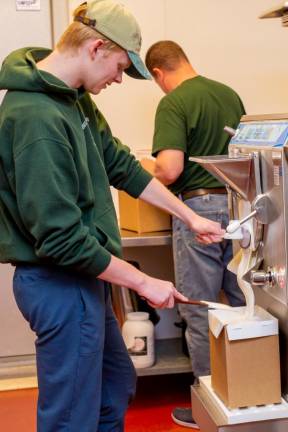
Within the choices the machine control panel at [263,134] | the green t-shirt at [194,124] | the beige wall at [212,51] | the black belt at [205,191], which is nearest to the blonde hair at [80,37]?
the machine control panel at [263,134]

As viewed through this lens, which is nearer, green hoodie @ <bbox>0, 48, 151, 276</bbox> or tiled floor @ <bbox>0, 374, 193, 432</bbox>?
green hoodie @ <bbox>0, 48, 151, 276</bbox>

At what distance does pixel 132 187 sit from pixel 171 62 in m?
0.85

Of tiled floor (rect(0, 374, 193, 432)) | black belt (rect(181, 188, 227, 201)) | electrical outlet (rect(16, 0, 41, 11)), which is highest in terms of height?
electrical outlet (rect(16, 0, 41, 11))

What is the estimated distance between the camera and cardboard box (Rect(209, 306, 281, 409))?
137 centimetres

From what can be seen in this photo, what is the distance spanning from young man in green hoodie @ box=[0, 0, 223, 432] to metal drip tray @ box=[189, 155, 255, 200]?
1.12 feet

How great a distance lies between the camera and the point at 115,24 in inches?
65.2

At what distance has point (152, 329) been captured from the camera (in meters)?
2.86

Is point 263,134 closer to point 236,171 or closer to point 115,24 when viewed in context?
point 236,171

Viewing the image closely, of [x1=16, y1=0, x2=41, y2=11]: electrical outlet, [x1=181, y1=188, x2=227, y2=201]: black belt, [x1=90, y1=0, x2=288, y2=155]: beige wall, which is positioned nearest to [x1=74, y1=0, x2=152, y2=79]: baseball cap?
[x1=181, y1=188, x2=227, y2=201]: black belt

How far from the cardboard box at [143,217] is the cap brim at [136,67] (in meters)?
1.01

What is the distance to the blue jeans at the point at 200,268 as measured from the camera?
2.58 meters

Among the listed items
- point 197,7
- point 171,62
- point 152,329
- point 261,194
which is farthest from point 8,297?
point 261,194

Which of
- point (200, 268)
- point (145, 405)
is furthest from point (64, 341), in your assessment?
point (145, 405)

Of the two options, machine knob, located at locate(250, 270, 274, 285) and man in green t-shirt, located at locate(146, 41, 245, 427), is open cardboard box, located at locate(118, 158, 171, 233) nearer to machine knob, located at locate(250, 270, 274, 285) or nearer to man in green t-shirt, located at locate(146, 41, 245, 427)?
man in green t-shirt, located at locate(146, 41, 245, 427)
